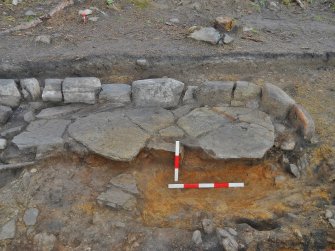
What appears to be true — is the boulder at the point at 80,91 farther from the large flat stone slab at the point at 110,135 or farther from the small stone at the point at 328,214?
the small stone at the point at 328,214

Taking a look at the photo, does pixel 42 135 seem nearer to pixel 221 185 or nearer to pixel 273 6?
pixel 221 185

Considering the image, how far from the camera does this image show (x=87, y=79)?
4.68 metres

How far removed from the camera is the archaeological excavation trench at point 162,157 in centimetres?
338

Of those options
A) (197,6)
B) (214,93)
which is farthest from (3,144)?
(197,6)

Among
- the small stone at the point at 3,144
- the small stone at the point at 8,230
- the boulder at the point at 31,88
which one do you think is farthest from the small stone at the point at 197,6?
the small stone at the point at 8,230

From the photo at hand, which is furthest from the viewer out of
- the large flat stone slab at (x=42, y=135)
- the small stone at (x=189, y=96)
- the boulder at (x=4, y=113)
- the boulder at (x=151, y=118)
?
the small stone at (x=189, y=96)

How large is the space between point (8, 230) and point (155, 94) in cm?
218

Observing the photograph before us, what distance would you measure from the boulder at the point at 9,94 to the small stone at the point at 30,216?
158cm

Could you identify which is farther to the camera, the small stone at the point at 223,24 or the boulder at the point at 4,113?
the small stone at the point at 223,24

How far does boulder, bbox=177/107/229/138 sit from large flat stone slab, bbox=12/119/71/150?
4.22 ft

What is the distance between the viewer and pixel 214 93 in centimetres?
470

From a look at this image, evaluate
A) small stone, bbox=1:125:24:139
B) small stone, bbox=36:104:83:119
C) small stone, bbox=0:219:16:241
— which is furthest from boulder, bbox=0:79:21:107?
small stone, bbox=0:219:16:241

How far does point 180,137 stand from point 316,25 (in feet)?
12.1

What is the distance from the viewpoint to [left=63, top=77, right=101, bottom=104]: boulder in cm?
459
